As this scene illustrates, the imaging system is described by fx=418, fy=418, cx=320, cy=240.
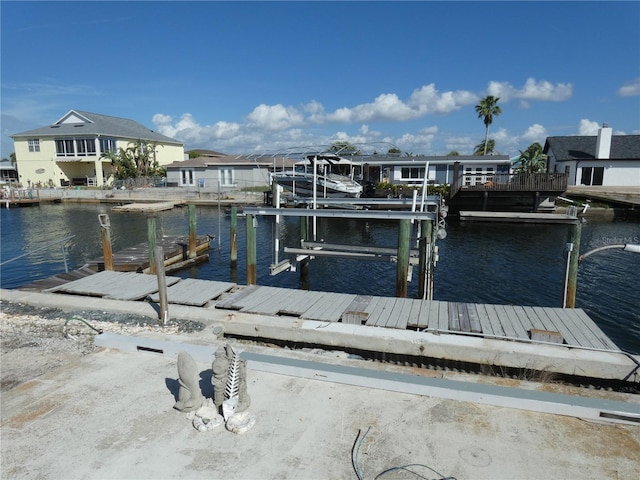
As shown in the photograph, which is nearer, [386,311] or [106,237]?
[386,311]

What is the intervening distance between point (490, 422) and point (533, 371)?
7.94ft

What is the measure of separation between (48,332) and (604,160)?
162 feet

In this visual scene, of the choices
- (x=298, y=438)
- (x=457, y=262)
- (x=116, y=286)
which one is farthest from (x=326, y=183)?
(x=298, y=438)

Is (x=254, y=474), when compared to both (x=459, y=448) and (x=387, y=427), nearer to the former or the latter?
(x=387, y=427)

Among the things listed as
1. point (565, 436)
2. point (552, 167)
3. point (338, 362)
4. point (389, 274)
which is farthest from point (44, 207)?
point (552, 167)

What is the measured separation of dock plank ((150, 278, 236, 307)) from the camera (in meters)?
9.48

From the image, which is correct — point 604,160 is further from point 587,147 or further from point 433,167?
point 433,167

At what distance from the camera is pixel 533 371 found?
6.95 meters

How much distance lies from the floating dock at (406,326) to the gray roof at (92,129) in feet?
179

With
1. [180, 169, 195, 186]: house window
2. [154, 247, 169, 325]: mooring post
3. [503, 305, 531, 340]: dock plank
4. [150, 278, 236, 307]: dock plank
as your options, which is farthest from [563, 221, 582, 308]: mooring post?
[180, 169, 195, 186]: house window

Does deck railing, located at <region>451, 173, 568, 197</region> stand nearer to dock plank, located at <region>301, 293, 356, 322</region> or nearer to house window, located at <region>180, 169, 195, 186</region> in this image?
dock plank, located at <region>301, 293, 356, 322</region>

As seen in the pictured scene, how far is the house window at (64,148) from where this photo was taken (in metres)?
56.8

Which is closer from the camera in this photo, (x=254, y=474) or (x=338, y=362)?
(x=254, y=474)

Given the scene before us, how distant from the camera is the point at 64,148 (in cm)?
5716
